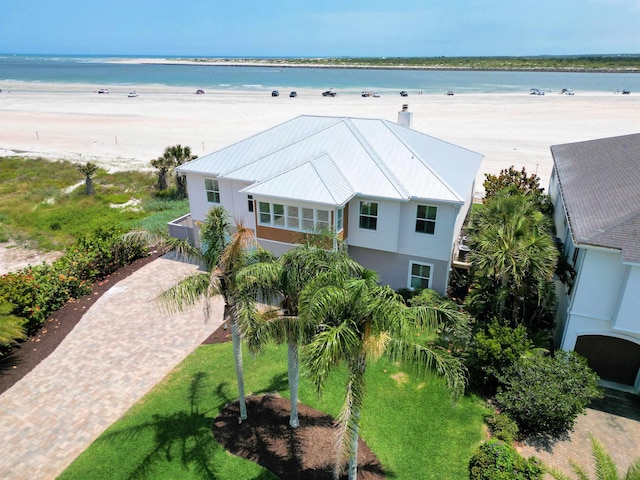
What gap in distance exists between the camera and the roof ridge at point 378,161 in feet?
62.9

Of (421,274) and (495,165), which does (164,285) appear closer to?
(421,274)

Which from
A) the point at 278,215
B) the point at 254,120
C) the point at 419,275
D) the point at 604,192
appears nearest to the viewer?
A: the point at 604,192

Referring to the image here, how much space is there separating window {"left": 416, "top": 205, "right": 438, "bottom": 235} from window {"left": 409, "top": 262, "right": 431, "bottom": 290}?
1.69 metres

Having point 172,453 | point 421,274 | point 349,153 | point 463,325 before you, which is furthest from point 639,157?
point 172,453

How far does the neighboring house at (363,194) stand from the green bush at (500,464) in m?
9.11

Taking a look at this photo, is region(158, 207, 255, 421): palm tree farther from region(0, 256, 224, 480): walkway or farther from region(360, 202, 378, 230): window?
region(360, 202, 378, 230): window

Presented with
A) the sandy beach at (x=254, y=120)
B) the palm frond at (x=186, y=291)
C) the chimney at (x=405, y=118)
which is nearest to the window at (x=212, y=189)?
the chimney at (x=405, y=118)

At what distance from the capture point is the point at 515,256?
1508cm

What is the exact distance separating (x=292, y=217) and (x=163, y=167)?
66.2 feet

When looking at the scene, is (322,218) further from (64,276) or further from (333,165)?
(64,276)

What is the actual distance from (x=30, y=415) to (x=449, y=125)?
67.4 meters

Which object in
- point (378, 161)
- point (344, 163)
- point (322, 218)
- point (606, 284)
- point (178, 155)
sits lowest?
point (606, 284)

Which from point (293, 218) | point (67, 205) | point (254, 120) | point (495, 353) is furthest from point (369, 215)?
point (254, 120)

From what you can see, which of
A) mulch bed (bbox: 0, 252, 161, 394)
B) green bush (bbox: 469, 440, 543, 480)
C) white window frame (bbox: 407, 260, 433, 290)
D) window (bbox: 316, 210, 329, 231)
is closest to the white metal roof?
window (bbox: 316, 210, 329, 231)
